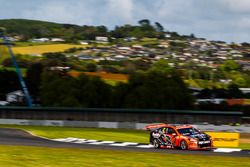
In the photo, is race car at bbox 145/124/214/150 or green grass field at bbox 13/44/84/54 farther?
green grass field at bbox 13/44/84/54

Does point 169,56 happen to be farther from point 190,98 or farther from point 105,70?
point 190,98

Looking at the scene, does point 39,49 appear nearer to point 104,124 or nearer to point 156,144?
point 104,124

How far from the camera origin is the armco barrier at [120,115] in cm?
5216

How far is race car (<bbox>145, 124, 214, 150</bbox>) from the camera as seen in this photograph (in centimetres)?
2469

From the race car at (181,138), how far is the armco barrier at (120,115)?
86.2ft

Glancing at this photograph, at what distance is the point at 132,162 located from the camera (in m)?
15.2

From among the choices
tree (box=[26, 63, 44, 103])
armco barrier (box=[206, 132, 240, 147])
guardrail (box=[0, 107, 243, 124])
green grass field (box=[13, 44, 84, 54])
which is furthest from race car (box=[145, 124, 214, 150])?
green grass field (box=[13, 44, 84, 54])

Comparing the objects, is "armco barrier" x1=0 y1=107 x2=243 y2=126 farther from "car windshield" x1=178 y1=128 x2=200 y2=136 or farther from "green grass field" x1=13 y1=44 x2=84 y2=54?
"green grass field" x1=13 y1=44 x2=84 y2=54

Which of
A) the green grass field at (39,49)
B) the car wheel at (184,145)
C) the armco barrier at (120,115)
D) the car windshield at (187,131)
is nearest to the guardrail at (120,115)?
the armco barrier at (120,115)

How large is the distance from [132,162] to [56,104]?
6018 centimetres

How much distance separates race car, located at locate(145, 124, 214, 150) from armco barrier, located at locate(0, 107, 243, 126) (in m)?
26.3

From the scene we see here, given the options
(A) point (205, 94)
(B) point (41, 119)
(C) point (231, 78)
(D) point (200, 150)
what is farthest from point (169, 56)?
(D) point (200, 150)

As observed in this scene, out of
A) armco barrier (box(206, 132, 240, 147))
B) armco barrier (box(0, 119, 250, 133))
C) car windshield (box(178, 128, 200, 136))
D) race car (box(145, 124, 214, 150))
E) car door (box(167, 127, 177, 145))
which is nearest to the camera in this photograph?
race car (box(145, 124, 214, 150))

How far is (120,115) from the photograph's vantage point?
5531cm
